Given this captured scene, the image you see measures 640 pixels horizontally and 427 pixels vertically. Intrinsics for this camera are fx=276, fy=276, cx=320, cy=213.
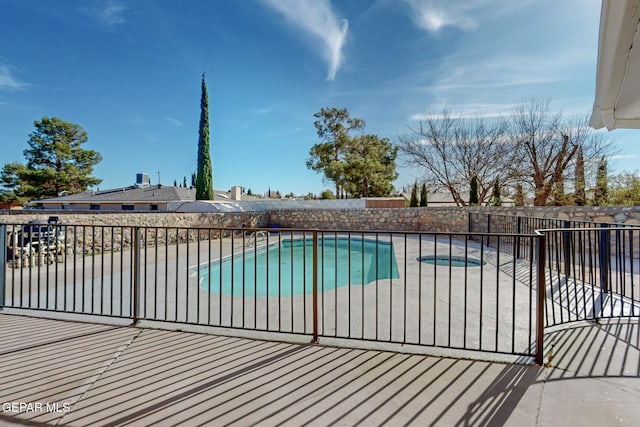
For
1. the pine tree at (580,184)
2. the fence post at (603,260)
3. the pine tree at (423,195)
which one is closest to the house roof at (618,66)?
the fence post at (603,260)

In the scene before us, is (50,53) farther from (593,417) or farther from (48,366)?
(593,417)

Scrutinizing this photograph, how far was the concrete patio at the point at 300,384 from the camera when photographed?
1.46m

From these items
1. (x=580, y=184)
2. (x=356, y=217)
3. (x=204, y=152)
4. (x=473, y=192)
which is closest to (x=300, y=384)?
(x=356, y=217)

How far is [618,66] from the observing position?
66.9 inches

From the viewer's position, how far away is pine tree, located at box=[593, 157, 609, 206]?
31.4 ft

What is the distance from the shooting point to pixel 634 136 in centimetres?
990

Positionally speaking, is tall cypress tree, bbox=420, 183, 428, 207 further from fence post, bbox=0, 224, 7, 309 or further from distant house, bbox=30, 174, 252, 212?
distant house, bbox=30, 174, 252, 212

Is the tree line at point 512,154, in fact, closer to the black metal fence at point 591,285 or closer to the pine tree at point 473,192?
the pine tree at point 473,192

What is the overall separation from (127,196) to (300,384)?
79.6ft

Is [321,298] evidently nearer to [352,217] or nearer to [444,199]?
[352,217]

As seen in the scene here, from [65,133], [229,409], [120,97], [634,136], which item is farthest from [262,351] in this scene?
[65,133]

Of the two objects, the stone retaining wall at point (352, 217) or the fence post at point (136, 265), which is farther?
the stone retaining wall at point (352, 217)

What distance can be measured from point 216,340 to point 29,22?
14.1 metres

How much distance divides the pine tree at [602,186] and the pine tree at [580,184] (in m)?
0.34
